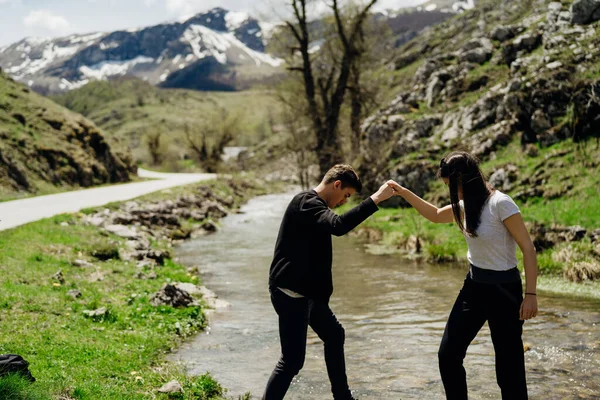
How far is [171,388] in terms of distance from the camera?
6.55 meters

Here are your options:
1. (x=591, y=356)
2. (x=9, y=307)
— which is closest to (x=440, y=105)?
(x=591, y=356)

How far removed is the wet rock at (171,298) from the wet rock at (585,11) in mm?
21114

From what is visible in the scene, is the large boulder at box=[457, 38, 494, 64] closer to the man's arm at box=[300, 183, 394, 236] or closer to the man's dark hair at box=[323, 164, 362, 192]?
the man's dark hair at box=[323, 164, 362, 192]

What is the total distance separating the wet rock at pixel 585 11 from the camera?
2269 cm

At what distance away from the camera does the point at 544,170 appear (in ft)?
59.9

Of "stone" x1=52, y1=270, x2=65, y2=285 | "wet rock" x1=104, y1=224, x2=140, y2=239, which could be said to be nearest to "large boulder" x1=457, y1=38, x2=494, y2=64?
"wet rock" x1=104, y1=224, x2=140, y2=239

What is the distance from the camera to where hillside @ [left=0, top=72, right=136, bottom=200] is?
96.8 ft

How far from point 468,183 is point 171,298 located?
7492mm

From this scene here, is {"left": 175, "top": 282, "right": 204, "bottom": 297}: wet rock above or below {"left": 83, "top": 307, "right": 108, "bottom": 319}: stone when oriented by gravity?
below

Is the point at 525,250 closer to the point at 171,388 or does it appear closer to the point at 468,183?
the point at 468,183

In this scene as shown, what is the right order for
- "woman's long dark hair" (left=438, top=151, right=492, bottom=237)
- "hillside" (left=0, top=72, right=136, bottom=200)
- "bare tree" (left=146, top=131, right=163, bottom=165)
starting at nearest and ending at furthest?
"woman's long dark hair" (left=438, top=151, right=492, bottom=237) < "hillside" (left=0, top=72, right=136, bottom=200) < "bare tree" (left=146, top=131, right=163, bottom=165)

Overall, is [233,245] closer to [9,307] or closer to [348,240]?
[348,240]

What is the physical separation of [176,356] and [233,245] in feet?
42.7

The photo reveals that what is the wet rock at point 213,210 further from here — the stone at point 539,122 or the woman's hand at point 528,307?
the woman's hand at point 528,307
